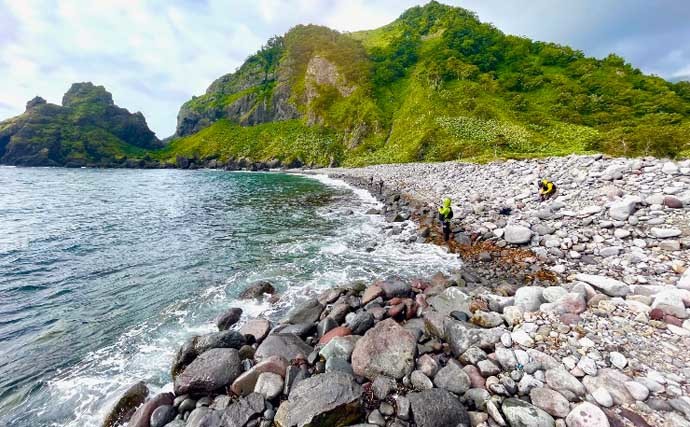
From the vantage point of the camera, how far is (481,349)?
5.41m

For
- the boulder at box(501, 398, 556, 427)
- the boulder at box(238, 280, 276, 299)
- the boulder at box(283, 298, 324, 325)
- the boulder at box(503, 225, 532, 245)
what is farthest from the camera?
the boulder at box(503, 225, 532, 245)

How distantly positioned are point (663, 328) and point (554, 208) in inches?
353

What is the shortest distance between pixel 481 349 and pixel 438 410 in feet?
5.89

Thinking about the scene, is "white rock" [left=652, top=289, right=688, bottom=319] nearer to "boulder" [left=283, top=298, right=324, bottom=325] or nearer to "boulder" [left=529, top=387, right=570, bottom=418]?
"boulder" [left=529, top=387, right=570, bottom=418]

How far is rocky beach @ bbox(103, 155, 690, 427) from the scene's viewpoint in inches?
168

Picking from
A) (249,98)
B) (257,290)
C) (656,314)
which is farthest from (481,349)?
(249,98)

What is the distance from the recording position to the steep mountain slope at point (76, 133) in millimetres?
117562

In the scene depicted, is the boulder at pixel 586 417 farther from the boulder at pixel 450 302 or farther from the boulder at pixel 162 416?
the boulder at pixel 162 416

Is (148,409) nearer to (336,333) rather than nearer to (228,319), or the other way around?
(228,319)

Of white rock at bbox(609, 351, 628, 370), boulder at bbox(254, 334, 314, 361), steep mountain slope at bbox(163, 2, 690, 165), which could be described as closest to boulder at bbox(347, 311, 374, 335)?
boulder at bbox(254, 334, 314, 361)

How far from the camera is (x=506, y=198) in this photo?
55.0 ft

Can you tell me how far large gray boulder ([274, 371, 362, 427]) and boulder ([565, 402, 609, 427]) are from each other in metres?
3.12

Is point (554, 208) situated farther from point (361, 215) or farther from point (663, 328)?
point (361, 215)

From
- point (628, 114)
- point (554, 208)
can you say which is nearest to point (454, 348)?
point (554, 208)
